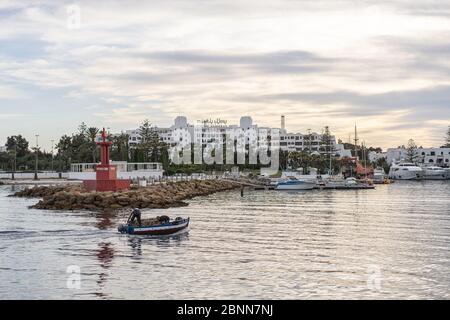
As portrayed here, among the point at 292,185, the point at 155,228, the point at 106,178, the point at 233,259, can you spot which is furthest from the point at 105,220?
the point at 292,185

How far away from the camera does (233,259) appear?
3934cm

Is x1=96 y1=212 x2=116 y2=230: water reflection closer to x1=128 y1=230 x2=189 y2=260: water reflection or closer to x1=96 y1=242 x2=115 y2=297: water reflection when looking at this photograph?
x1=128 y1=230 x2=189 y2=260: water reflection

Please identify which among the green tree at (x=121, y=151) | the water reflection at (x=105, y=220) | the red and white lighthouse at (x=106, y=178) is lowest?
the water reflection at (x=105, y=220)

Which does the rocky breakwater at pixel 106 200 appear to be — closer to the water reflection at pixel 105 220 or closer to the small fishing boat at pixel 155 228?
the water reflection at pixel 105 220

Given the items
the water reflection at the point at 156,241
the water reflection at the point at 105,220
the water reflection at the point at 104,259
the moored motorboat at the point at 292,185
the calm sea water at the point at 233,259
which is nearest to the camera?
the calm sea water at the point at 233,259

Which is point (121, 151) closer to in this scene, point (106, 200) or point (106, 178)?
point (106, 178)

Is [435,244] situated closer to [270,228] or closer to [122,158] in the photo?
[270,228]

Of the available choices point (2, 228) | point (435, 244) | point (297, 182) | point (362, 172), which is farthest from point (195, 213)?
point (362, 172)

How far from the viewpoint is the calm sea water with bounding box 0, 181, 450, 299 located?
3142cm

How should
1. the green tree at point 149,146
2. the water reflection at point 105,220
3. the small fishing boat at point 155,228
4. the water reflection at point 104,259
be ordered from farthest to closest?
the green tree at point 149,146 < the water reflection at point 105,220 < the small fishing boat at point 155,228 < the water reflection at point 104,259

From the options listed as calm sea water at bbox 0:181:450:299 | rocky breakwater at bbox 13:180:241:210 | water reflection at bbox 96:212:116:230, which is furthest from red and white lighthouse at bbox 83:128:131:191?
calm sea water at bbox 0:181:450:299

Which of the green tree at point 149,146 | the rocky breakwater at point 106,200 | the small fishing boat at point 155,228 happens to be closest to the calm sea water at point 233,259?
the small fishing boat at point 155,228

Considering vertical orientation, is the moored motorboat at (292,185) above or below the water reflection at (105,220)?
above

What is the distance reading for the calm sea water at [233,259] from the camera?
31422mm
